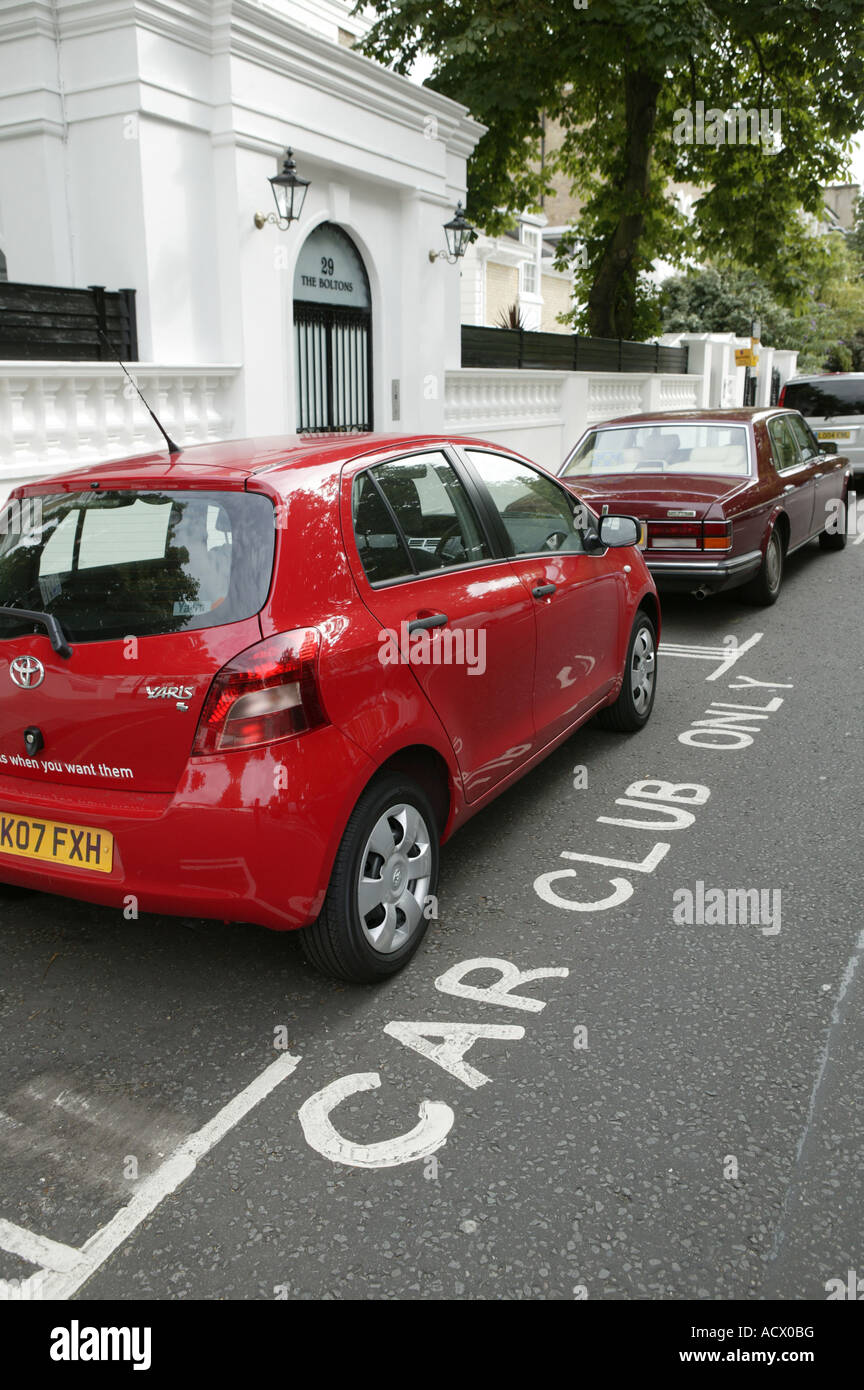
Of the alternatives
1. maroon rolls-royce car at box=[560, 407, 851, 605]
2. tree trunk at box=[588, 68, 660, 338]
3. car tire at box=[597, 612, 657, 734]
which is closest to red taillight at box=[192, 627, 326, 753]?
car tire at box=[597, 612, 657, 734]

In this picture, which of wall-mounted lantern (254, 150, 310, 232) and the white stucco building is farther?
wall-mounted lantern (254, 150, 310, 232)

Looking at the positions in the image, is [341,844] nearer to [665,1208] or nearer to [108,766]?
[108,766]

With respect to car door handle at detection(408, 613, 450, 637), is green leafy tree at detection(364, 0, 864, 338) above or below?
above

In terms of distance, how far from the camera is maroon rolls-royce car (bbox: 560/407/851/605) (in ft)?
28.8

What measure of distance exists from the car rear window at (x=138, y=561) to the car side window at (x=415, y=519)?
1.60ft

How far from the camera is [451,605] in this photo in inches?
163

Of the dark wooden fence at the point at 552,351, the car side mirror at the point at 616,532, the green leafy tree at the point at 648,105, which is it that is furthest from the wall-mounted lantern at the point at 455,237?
the car side mirror at the point at 616,532

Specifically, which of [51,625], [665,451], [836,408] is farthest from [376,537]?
[836,408]

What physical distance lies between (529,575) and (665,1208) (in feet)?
9.10

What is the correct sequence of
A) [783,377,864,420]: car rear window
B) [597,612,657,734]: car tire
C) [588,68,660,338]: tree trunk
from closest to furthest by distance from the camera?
[597,612,657,734]: car tire, [783,377,864,420]: car rear window, [588,68,660,338]: tree trunk

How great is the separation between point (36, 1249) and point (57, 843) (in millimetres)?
1216

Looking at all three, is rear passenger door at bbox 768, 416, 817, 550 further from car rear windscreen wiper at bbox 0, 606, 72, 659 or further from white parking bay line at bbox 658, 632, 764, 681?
car rear windscreen wiper at bbox 0, 606, 72, 659

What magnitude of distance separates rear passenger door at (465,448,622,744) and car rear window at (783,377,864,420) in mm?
14233

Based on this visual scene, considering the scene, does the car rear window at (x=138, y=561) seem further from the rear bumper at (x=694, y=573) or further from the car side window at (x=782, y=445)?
the car side window at (x=782, y=445)
